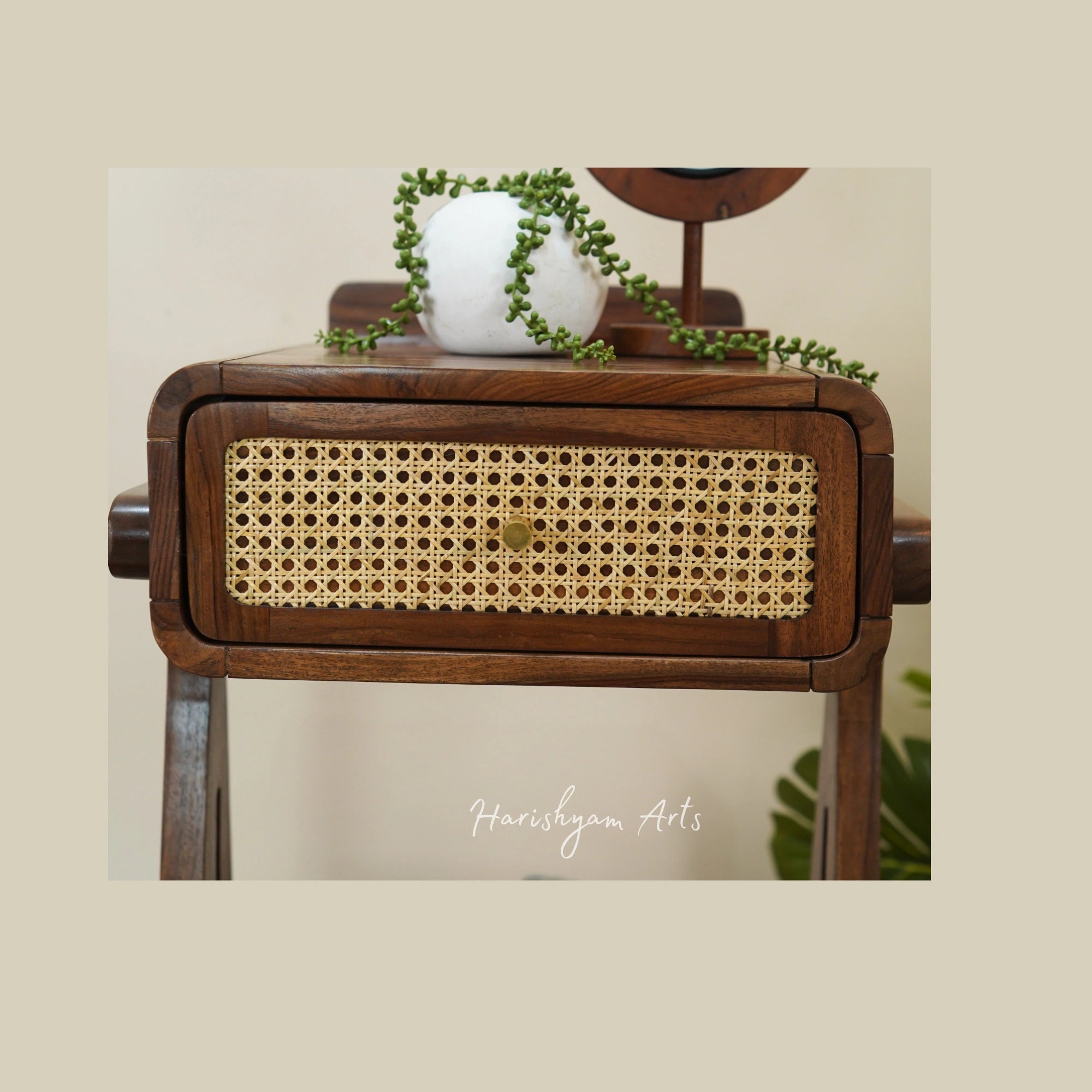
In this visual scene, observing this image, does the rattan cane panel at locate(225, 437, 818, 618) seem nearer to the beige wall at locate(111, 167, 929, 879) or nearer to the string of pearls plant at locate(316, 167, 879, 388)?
the string of pearls plant at locate(316, 167, 879, 388)

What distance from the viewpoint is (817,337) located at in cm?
Result: 118

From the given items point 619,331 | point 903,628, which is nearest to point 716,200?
point 619,331

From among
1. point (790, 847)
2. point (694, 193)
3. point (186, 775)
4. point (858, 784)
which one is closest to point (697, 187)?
point (694, 193)

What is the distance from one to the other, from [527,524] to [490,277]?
0.21 metres

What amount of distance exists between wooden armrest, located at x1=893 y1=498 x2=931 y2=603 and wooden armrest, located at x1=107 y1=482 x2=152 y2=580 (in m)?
0.50

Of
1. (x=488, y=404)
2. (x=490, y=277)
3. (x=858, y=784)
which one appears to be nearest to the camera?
(x=488, y=404)

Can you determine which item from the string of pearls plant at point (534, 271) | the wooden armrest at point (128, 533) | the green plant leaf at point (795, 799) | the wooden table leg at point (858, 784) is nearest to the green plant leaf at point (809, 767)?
the green plant leaf at point (795, 799)

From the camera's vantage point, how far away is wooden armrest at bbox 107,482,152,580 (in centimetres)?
68

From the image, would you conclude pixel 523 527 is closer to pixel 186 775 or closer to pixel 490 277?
pixel 490 277

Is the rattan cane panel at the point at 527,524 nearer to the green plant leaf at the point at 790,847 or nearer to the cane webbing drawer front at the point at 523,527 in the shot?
the cane webbing drawer front at the point at 523,527

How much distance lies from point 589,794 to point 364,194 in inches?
30.3

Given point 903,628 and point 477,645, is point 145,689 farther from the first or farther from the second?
point 903,628

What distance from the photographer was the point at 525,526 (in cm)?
64

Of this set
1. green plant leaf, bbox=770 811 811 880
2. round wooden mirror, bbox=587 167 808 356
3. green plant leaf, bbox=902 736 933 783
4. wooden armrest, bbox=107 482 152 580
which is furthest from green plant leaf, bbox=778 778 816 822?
wooden armrest, bbox=107 482 152 580
